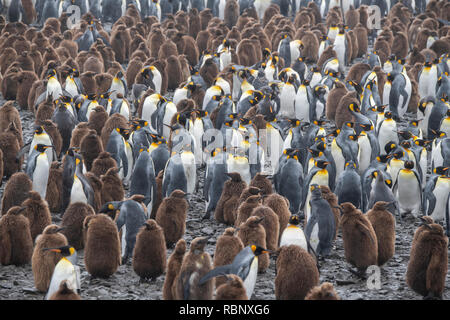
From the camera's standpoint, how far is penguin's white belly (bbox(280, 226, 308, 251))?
19.3 ft

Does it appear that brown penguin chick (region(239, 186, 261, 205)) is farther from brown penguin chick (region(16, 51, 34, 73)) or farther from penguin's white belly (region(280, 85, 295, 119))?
brown penguin chick (region(16, 51, 34, 73))

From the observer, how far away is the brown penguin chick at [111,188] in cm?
693

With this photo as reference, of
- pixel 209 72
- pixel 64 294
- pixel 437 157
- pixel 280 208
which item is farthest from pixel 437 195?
pixel 209 72

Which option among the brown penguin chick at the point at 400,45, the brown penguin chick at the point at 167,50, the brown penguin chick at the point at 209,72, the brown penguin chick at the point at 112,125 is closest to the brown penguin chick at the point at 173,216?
the brown penguin chick at the point at 112,125

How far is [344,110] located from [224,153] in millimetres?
2561

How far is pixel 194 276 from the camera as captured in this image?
5.04 metres

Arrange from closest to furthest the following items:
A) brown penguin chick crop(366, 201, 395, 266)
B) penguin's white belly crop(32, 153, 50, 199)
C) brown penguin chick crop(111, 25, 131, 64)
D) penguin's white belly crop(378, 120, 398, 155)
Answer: brown penguin chick crop(366, 201, 395, 266) < penguin's white belly crop(32, 153, 50, 199) < penguin's white belly crop(378, 120, 398, 155) < brown penguin chick crop(111, 25, 131, 64)

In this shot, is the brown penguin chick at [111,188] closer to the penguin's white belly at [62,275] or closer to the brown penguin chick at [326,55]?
the penguin's white belly at [62,275]

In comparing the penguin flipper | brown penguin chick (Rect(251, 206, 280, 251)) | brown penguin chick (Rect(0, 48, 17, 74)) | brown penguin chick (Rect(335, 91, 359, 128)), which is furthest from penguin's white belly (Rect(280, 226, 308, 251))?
brown penguin chick (Rect(0, 48, 17, 74))

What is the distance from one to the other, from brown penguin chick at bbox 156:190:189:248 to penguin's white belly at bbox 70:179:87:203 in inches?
34.9

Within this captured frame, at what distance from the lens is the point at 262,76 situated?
37.0 feet

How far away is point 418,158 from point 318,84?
2806 mm

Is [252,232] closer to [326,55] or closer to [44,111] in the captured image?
[44,111]

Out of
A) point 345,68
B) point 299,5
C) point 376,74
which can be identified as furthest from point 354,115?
point 299,5
